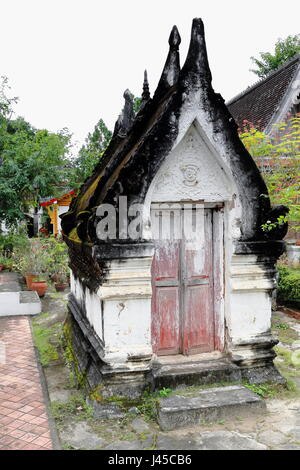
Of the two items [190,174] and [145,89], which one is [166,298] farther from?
[145,89]

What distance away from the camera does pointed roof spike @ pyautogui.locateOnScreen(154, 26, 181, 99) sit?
5.28 metres

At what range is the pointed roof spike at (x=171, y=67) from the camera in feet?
17.3

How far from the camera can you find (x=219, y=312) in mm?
4984

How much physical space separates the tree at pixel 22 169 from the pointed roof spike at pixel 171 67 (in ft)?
22.4

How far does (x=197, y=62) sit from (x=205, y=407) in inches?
142

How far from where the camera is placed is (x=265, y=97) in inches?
627

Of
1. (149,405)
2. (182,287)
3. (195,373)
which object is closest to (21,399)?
(149,405)

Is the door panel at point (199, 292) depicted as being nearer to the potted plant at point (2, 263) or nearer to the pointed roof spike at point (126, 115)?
the pointed roof spike at point (126, 115)

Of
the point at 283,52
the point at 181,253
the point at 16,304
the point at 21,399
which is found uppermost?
the point at 283,52

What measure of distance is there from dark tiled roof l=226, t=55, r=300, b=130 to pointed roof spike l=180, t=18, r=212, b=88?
913cm

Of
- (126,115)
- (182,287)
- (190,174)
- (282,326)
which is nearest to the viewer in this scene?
(190,174)

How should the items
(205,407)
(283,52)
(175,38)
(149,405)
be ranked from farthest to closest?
(283,52)
(175,38)
(149,405)
(205,407)

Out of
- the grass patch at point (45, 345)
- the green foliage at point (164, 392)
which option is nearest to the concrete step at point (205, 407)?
the green foliage at point (164, 392)
